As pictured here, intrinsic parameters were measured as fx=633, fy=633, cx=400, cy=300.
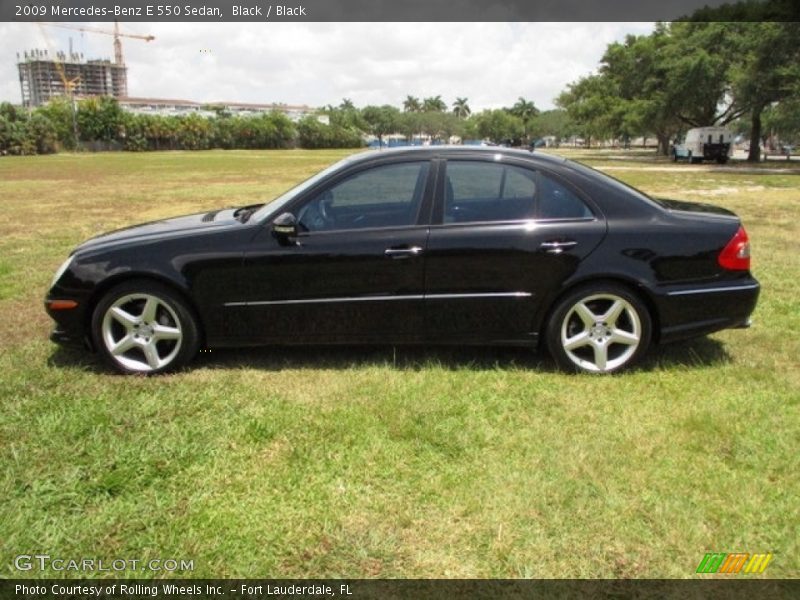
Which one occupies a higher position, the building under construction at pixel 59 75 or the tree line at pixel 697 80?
the building under construction at pixel 59 75

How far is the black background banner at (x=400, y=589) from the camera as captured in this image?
2338 millimetres

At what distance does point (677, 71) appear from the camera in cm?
4331

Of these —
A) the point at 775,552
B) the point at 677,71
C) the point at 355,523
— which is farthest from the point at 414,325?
the point at 677,71

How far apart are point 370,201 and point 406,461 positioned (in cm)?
202

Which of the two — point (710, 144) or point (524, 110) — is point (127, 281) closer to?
point (710, 144)

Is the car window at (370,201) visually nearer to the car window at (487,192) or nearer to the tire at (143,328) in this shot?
the car window at (487,192)

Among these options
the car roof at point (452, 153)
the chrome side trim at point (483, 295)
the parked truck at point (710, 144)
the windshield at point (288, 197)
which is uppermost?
the parked truck at point (710, 144)

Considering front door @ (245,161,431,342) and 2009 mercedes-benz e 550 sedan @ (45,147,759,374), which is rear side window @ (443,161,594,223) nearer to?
2009 mercedes-benz e 550 sedan @ (45,147,759,374)

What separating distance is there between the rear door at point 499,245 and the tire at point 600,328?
0.17 m

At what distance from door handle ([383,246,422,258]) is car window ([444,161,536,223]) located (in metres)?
0.30

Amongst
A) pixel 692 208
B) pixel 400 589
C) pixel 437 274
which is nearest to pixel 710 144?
pixel 692 208

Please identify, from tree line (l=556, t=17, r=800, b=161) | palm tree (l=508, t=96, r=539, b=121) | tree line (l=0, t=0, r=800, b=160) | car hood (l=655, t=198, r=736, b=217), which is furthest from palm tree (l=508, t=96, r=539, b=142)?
car hood (l=655, t=198, r=736, b=217)

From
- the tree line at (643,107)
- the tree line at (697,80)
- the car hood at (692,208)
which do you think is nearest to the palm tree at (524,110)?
the tree line at (643,107)

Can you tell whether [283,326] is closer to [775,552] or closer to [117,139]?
[775,552]
